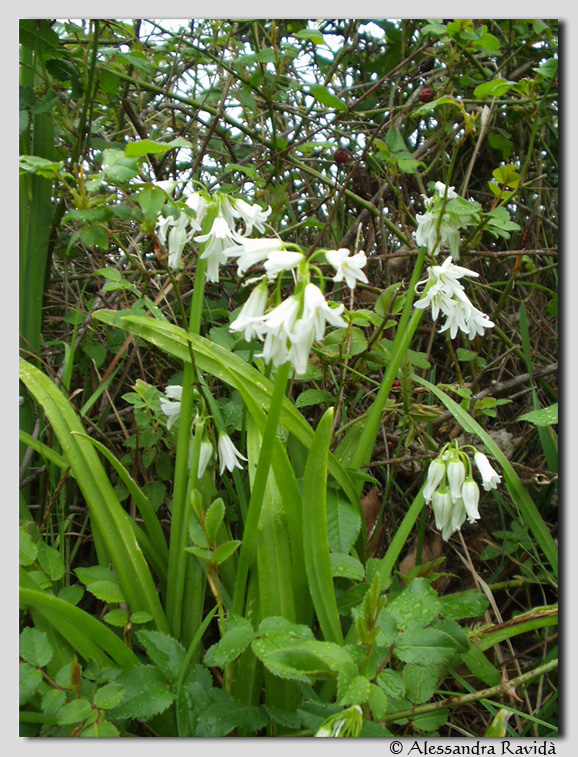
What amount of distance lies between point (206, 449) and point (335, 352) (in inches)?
18.7

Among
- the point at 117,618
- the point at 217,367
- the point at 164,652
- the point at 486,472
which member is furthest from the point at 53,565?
the point at 486,472

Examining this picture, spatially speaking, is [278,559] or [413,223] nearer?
[278,559]

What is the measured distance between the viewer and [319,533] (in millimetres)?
1036

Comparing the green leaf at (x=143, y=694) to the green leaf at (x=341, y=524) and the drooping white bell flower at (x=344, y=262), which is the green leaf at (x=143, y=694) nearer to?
the green leaf at (x=341, y=524)

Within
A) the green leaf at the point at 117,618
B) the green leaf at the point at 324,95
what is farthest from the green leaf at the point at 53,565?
the green leaf at the point at 324,95

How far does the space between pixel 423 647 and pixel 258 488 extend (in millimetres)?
358

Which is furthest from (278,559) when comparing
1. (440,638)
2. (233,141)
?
(233,141)

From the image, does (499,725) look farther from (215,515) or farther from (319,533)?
(215,515)

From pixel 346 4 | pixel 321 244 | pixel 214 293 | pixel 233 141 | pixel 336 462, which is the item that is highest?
pixel 346 4

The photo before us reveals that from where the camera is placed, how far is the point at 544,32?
5.30ft

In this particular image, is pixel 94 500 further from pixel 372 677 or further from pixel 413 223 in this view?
pixel 413 223

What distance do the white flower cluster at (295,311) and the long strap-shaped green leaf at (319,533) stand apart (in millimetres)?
191

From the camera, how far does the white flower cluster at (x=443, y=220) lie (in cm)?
127

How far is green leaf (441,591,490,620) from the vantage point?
1.15m
